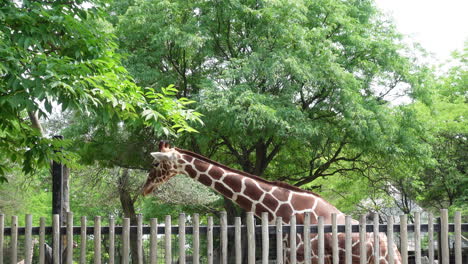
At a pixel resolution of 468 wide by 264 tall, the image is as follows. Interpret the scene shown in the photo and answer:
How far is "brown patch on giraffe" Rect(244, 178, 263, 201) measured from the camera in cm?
959

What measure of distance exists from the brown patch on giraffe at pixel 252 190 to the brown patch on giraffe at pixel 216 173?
0.48m

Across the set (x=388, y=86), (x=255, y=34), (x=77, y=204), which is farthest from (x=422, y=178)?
(x=77, y=204)

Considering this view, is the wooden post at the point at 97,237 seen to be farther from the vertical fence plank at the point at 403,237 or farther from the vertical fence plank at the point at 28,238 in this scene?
the vertical fence plank at the point at 403,237

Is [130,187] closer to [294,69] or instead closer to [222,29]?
[222,29]

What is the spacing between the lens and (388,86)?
69.4 ft

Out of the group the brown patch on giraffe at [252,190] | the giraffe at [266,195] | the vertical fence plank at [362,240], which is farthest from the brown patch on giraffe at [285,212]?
the vertical fence plank at [362,240]

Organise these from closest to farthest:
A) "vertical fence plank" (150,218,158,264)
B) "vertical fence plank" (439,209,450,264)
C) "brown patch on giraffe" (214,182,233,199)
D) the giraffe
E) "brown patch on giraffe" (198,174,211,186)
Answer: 1. "vertical fence plank" (150,218,158,264)
2. "vertical fence plank" (439,209,450,264)
3. the giraffe
4. "brown patch on giraffe" (214,182,233,199)
5. "brown patch on giraffe" (198,174,211,186)

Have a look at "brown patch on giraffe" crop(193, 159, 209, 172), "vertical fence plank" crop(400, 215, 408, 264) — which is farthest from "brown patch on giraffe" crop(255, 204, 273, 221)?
"vertical fence plank" crop(400, 215, 408, 264)

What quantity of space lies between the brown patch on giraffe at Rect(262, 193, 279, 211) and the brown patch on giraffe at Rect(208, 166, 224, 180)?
911 millimetres

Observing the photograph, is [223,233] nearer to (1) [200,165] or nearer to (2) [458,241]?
(1) [200,165]

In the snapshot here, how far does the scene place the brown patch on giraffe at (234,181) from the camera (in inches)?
385

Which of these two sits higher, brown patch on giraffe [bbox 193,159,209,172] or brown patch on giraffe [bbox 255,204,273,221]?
brown patch on giraffe [bbox 193,159,209,172]

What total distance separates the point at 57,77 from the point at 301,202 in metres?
4.48

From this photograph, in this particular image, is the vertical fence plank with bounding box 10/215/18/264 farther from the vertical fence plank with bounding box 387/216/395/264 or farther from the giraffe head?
the vertical fence plank with bounding box 387/216/395/264
